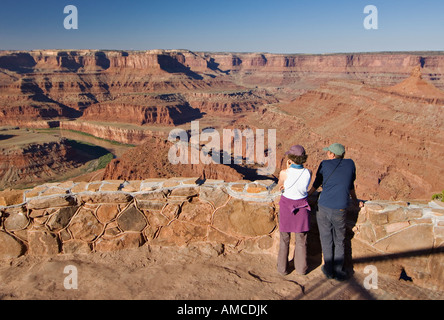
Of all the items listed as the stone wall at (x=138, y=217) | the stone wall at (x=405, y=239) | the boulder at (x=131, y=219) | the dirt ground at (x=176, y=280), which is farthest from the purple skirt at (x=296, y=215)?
the boulder at (x=131, y=219)

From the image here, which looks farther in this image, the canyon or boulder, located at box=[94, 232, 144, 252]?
the canyon

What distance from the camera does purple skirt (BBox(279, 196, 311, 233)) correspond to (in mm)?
3795

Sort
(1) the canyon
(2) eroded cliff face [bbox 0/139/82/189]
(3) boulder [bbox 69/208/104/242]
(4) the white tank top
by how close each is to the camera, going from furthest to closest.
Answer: (2) eroded cliff face [bbox 0/139/82/189], (1) the canyon, (3) boulder [bbox 69/208/104/242], (4) the white tank top

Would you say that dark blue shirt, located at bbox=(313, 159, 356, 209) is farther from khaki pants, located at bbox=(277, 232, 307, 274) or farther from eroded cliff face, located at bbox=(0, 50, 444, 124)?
eroded cliff face, located at bbox=(0, 50, 444, 124)

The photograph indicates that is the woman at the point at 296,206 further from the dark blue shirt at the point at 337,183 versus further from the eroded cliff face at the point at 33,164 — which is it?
the eroded cliff face at the point at 33,164

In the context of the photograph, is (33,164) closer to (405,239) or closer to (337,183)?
(337,183)

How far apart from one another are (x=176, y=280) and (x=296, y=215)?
6.09 feet

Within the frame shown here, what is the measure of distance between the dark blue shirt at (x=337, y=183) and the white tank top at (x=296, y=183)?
278 mm

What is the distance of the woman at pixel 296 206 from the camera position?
148 inches

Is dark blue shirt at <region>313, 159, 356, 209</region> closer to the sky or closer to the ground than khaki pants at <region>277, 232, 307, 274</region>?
closer to the sky
